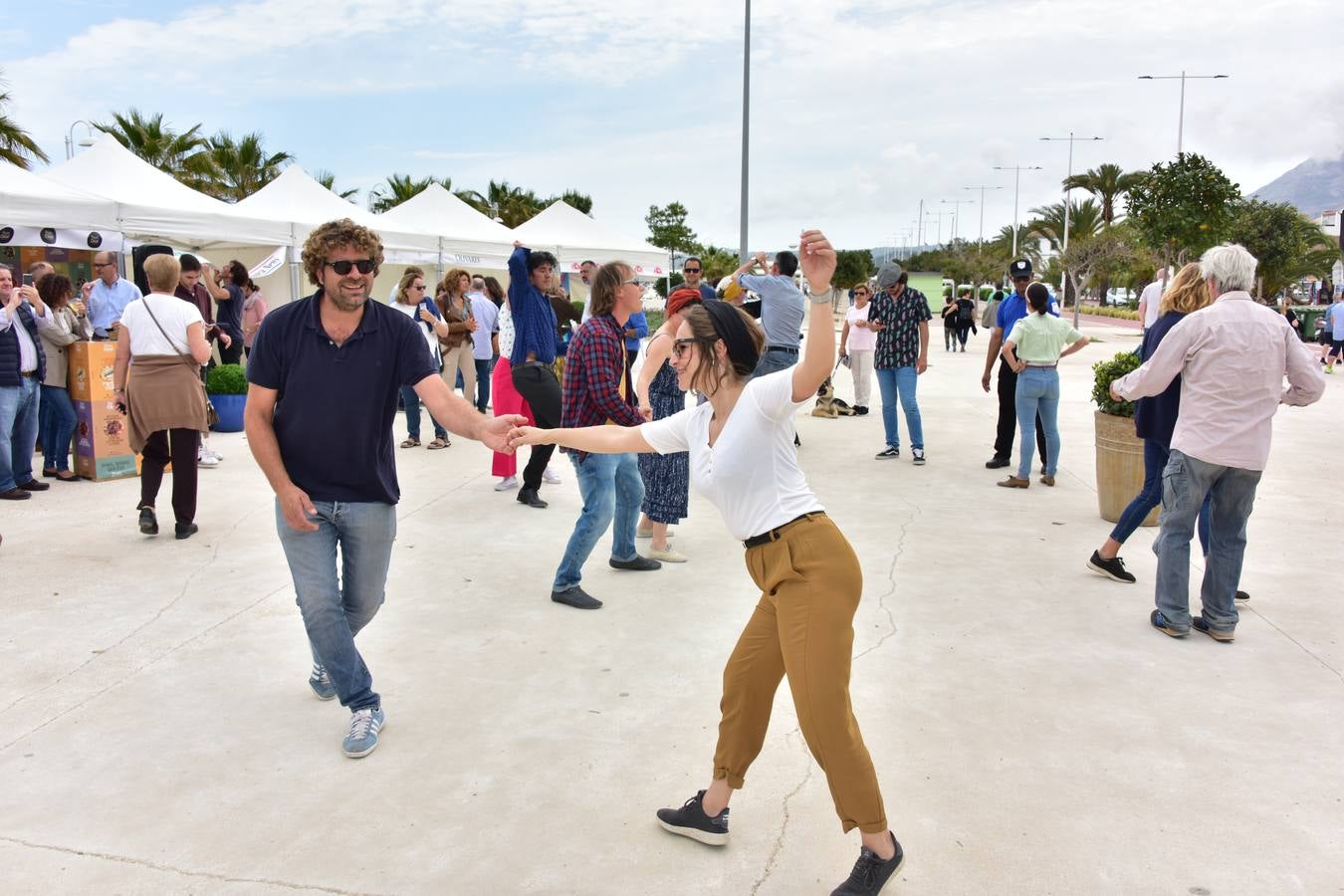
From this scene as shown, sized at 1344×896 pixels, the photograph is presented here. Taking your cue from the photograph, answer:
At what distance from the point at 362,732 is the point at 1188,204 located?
2859cm

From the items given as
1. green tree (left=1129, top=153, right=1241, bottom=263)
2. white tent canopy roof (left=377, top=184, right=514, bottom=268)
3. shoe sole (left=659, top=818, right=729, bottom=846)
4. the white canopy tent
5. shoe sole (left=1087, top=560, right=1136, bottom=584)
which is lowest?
shoe sole (left=659, top=818, right=729, bottom=846)

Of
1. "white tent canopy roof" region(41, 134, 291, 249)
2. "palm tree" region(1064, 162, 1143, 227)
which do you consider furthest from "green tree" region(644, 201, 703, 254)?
"white tent canopy roof" region(41, 134, 291, 249)

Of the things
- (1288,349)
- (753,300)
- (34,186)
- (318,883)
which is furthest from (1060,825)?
(34,186)

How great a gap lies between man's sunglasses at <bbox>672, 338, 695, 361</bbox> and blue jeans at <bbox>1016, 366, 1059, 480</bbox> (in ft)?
19.1

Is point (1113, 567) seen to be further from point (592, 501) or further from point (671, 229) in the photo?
point (671, 229)

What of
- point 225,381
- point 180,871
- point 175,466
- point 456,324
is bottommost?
point 180,871

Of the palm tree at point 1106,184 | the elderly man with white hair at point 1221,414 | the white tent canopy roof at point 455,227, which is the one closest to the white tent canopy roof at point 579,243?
the white tent canopy roof at point 455,227

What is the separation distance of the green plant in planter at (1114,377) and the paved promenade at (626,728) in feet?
2.94

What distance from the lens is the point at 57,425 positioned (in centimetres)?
856

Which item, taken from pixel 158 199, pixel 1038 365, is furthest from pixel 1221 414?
pixel 158 199

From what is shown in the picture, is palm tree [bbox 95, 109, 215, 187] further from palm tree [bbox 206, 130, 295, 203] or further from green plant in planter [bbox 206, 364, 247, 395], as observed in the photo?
green plant in planter [bbox 206, 364, 247, 395]

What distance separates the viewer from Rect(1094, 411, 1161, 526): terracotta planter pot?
6.76 meters

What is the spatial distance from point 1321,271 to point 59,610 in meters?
55.1

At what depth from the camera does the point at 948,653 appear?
180 inches
